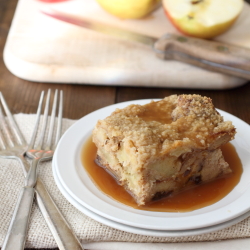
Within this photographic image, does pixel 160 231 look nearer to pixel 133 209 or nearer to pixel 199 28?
pixel 133 209

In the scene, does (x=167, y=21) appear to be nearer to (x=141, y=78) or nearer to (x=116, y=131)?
(x=141, y=78)

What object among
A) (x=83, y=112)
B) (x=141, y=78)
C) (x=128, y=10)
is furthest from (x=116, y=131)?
(x=128, y=10)

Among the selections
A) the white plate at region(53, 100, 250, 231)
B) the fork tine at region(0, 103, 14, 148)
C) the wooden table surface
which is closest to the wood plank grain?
the wooden table surface

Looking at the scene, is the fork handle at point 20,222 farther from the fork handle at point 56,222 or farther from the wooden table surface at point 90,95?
the wooden table surface at point 90,95

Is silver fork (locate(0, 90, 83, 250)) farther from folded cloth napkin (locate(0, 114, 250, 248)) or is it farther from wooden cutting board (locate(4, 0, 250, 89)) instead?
wooden cutting board (locate(4, 0, 250, 89))

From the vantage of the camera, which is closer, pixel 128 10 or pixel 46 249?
pixel 46 249

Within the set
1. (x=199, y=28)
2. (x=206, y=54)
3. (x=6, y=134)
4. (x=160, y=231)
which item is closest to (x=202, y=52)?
(x=206, y=54)
